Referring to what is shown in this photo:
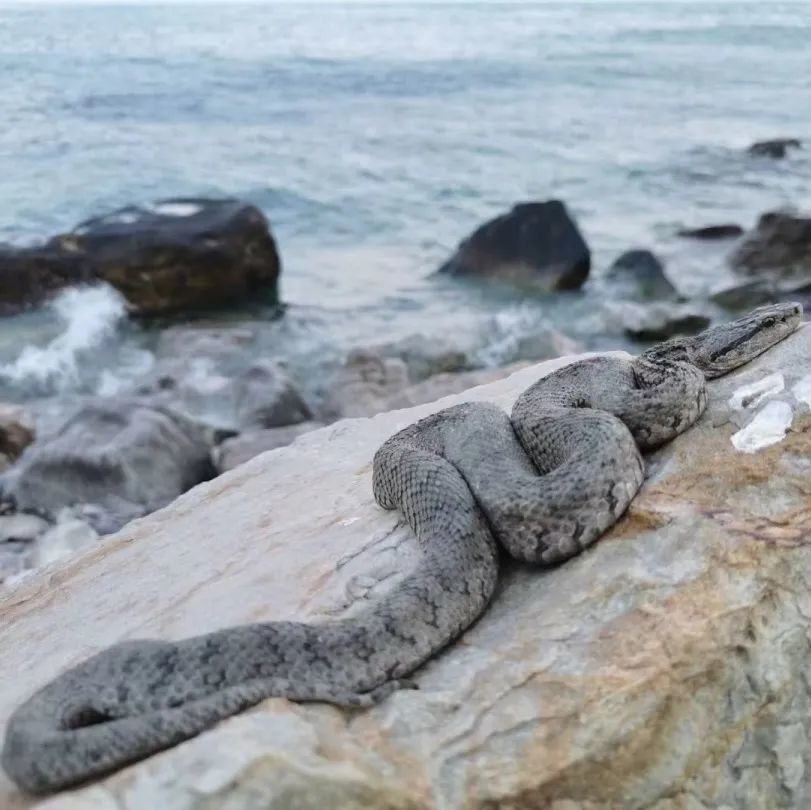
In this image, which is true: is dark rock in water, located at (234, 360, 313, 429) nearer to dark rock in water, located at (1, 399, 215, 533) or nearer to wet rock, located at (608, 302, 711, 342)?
dark rock in water, located at (1, 399, 215, 533)

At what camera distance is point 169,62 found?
4309 centimetres

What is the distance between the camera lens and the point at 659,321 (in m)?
15.0

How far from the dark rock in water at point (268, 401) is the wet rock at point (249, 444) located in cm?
58

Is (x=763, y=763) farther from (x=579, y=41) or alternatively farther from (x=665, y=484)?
(x=579, y=41)

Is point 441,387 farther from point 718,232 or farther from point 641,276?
point 718,232

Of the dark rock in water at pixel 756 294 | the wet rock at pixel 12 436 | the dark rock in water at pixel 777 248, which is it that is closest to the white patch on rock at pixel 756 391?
the wet rock at pixel 12 436

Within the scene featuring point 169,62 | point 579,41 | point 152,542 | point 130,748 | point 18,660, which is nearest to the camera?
point 130,748

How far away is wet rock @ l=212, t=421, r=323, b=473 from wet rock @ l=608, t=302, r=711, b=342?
5704 mm

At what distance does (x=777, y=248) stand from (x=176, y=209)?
9.36 m

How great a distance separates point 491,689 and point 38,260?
47.2 feet

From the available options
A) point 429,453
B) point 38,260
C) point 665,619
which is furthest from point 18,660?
point 38,260

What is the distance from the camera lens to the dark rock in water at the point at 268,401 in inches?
472

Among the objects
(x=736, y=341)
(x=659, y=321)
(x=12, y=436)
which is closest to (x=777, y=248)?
(x=659, y=321)

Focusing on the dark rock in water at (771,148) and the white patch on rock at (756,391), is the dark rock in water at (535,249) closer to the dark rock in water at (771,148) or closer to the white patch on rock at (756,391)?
the dark rock in water at (771,148)
